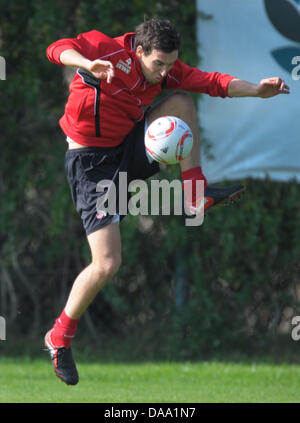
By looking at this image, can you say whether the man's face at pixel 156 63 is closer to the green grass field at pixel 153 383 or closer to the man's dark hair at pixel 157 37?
the man's dark hair at pixel 157 37

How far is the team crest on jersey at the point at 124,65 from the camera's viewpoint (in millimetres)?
4465

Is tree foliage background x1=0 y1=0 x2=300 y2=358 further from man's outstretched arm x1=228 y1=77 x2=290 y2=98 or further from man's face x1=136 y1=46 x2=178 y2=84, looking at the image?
man's face x1=136 y1=46 x2=178 y2=84

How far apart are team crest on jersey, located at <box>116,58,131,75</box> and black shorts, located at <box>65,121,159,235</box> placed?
38 cm

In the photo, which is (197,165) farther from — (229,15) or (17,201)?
(17,201)

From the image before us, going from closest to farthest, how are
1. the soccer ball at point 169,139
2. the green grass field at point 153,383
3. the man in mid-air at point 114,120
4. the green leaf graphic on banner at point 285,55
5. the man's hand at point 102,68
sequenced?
the man's hand at point 102,68
the soccer ball at point 169,139
the man in mid-air at point 114,120
the green grass field at point 153,383
the green leaf graphic on banner at point 285,55

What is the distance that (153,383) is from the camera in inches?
238

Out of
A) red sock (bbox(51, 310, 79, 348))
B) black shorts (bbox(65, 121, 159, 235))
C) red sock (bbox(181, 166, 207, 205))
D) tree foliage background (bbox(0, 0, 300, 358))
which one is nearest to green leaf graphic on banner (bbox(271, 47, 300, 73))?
tree foliage background (bbox(0, 0, 300, 358))

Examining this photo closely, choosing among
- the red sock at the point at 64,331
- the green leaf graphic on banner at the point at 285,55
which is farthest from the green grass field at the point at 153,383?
the green leaf graphic on banner at the point at 285,55

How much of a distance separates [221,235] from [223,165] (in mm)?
676

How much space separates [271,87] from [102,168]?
1.16 metres

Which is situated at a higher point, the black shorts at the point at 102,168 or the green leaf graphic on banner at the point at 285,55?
the green leaf graphic on banner at the point at 285,55

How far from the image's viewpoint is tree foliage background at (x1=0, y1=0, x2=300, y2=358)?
23.5ft

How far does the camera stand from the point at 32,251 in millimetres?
7738

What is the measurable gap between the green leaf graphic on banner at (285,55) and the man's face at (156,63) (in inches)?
107
